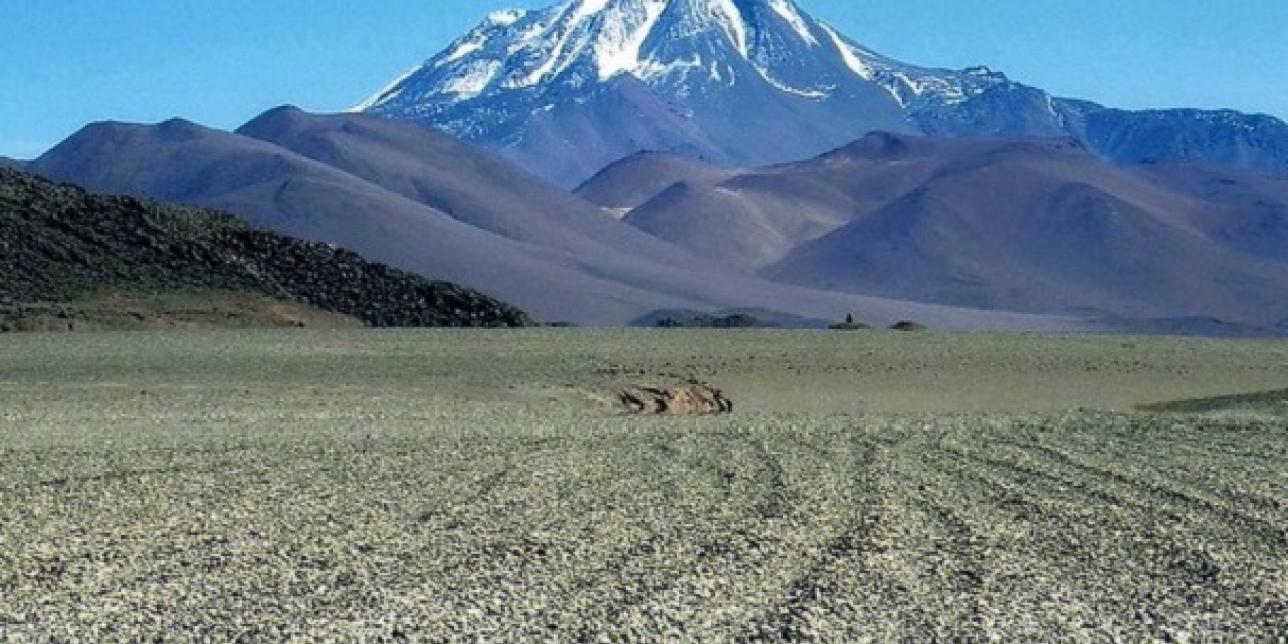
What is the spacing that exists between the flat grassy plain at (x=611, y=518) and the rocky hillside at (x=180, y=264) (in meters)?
14.7

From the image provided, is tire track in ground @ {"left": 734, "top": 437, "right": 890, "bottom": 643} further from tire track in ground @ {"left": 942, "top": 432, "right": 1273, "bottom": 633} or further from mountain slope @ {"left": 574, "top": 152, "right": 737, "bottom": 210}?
mountain slope @ {"left": 574, "top": 152, "right": 737, "bottom": 210}

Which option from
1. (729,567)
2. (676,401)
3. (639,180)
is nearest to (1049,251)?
(639,180)

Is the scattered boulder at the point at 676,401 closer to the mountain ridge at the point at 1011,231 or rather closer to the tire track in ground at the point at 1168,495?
the tire track in ground at the point at 1168,495

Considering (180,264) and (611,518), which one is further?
(180,264)

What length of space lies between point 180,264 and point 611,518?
30.9 metres

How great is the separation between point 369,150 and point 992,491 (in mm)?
124688

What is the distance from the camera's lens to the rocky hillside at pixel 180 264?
39.5 meters

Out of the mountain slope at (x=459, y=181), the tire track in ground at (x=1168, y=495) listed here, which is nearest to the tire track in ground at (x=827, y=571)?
the tire track in ground at (x=1168, y=495)

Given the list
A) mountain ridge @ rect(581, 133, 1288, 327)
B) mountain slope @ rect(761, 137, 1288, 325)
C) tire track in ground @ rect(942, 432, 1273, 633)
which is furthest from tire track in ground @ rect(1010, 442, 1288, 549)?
mountain slope @ rect(761, 137, 1288, 325)

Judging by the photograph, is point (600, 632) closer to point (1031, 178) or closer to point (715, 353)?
point (715, 353)

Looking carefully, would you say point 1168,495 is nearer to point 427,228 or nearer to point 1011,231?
point 427,228

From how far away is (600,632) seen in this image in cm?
848

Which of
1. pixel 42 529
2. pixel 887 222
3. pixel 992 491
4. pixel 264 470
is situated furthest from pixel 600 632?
pixel 887 222

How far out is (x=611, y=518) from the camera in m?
11.9
